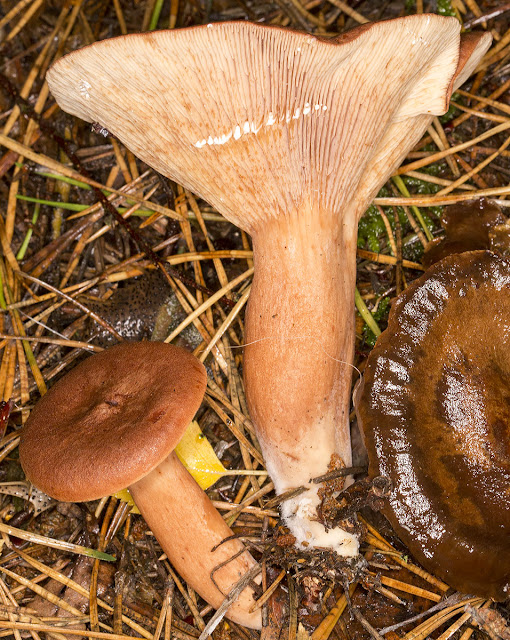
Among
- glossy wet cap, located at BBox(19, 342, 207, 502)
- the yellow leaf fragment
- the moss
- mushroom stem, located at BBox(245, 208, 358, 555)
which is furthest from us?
the moss

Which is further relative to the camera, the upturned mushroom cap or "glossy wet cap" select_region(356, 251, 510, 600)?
"glossy wet cap" select_region(356, 251, 510, 600)

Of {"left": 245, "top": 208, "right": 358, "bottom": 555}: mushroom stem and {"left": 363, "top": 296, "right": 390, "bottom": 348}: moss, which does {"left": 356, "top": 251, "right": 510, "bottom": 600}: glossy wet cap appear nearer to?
{"left": 245, "top": 208, "right": 358, "bottom": 555}: mushroom stem

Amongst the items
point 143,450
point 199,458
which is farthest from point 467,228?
point 143,450

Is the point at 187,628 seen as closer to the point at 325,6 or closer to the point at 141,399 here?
the point at 141,399

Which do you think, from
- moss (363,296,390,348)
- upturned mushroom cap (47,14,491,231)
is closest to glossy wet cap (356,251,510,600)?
moss (363,296,390,348)

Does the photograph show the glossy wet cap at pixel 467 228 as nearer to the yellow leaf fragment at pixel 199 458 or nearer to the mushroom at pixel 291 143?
the mushroom at pixel 291 143

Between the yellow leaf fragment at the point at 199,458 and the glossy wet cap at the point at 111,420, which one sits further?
the yellow leaf fragment at the point at 199,458

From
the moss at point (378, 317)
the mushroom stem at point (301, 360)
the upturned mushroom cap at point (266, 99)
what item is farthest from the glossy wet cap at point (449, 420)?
the upturned mushroom cap at point (266, 99)
